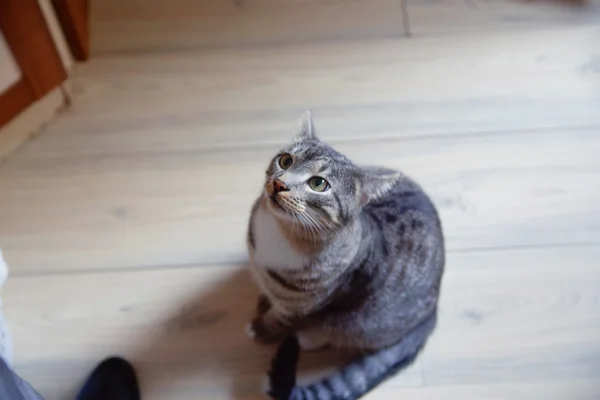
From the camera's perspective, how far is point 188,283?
1.34 metres

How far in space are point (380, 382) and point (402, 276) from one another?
24cm

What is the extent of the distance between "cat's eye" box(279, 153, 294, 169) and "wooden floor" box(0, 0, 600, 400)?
1.46ft

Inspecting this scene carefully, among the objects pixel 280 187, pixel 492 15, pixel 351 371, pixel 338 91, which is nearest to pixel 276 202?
A: pixel 280 187

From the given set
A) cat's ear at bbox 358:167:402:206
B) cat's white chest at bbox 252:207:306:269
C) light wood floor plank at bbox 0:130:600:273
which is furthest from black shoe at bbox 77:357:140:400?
cat's ear at bbox 358:167:402:206

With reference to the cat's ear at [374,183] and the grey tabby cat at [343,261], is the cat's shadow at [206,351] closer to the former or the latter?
the grey tabby cat at [343,261]

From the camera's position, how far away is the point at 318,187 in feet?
3.10

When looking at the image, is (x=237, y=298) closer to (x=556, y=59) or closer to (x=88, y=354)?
(x=88, y=354)

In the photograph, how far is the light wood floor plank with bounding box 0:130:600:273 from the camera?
1.38m

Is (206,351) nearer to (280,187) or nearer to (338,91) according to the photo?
(280,187)

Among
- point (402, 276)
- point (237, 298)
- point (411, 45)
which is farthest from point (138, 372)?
point (411, 45)

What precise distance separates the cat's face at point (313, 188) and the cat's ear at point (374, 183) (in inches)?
0.4

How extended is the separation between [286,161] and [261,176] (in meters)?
0.49

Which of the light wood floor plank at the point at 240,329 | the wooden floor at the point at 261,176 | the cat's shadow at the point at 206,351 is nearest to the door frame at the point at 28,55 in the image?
the wooden floor at the point at 261,176

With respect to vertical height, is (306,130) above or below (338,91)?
above
